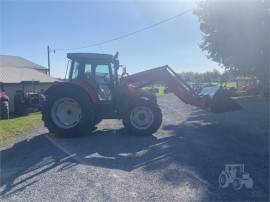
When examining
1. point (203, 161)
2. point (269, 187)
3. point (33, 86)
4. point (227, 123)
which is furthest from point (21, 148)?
point (33, 86)

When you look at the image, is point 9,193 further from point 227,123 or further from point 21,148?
point 227,123

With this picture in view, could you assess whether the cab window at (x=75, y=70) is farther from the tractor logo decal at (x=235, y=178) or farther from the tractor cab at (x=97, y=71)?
the tractor logo decal at (x=235, y=178)

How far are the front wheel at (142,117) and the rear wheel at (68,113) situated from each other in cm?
113

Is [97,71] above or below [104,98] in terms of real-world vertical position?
above

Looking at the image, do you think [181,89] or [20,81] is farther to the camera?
[20,81]

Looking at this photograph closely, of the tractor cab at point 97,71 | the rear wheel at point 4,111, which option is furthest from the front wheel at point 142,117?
the rear wheel at point 4,111

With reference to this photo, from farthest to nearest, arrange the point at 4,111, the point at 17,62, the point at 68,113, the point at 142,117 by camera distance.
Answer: the point at 17,62, the point at 4,111, the point at 68,113, the point at 142,117

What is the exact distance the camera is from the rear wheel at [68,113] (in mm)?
10578

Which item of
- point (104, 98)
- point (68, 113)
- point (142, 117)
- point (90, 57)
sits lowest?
point (142, 117)

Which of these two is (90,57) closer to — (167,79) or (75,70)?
(75,70)

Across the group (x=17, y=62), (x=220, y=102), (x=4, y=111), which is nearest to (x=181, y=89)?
(x=220, y=102)

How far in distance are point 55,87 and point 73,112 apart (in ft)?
3.04

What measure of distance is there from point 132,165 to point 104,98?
425 centimetres

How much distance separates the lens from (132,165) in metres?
7.21
